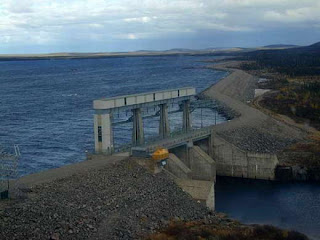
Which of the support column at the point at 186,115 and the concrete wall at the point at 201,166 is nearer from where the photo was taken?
the concrete wall at the point at 201,166

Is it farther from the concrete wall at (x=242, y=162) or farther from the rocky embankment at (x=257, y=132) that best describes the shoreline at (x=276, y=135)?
the concrete wall at (x=242, y=162)

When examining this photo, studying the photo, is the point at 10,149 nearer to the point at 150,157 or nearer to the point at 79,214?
the point at 150,157

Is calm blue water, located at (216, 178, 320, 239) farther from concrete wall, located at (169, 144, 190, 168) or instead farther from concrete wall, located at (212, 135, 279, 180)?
concrete wall, located at (169, 144, 190, 168)

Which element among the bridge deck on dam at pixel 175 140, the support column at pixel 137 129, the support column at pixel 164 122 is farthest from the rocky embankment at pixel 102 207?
the support column at pixel 164 122

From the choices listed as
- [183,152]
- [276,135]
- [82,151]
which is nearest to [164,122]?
[183,152]

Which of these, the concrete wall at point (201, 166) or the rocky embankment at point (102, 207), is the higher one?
the rocky embankment at point (102, 207)
